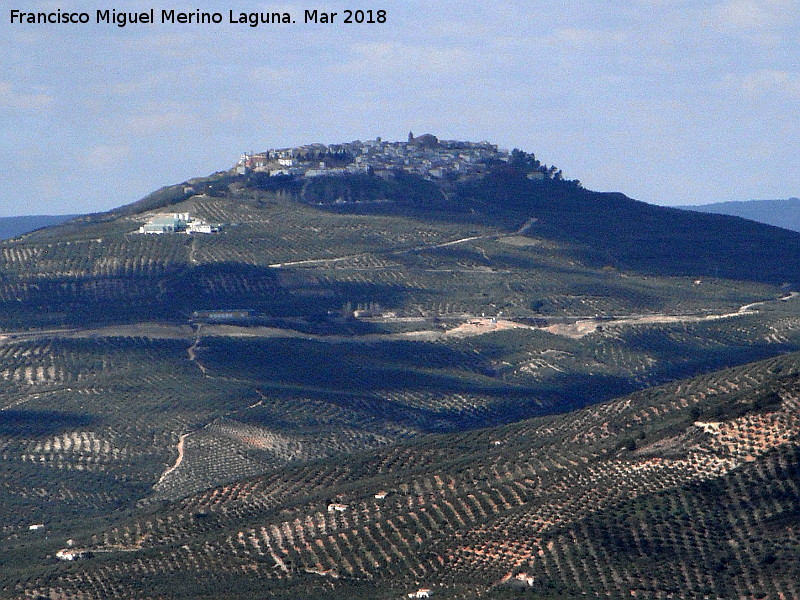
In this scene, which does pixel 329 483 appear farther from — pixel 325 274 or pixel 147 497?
pixel 325 274

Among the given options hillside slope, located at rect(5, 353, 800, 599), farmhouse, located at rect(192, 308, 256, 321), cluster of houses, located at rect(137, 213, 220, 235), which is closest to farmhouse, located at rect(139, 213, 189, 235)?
cluster of houses, located at rect(137, 213, 220, 235)

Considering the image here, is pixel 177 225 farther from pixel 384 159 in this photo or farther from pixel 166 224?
pixel 384 159

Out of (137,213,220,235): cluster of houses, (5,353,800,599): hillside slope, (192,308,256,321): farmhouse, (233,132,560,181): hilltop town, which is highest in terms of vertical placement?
(233,132,560,181): hilltop town

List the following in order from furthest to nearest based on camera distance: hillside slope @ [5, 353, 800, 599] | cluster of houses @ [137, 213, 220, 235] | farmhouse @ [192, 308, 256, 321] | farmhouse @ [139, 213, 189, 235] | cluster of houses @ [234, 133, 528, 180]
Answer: cluster of houses @ [234, 133, 528, 180] < farmhouse @ [139, 213, 189, 235] < cluster of houses @ [137, 213, 220, 235] < farmhouse @ [192, 308, 256, 321] < hillside slope @ [5, 353, 800, 599]

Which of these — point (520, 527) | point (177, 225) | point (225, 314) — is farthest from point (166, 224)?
point (520, 527)

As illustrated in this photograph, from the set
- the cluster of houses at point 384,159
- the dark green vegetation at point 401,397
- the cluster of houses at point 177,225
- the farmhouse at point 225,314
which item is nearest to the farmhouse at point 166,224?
the cluster of houses at point 177,225

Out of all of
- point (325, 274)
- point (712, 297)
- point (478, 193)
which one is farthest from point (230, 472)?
point (478, 193)

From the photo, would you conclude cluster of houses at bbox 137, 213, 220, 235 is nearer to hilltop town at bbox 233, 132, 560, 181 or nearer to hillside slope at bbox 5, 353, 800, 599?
hilltop town at bbox 233, 132, 560, 181
